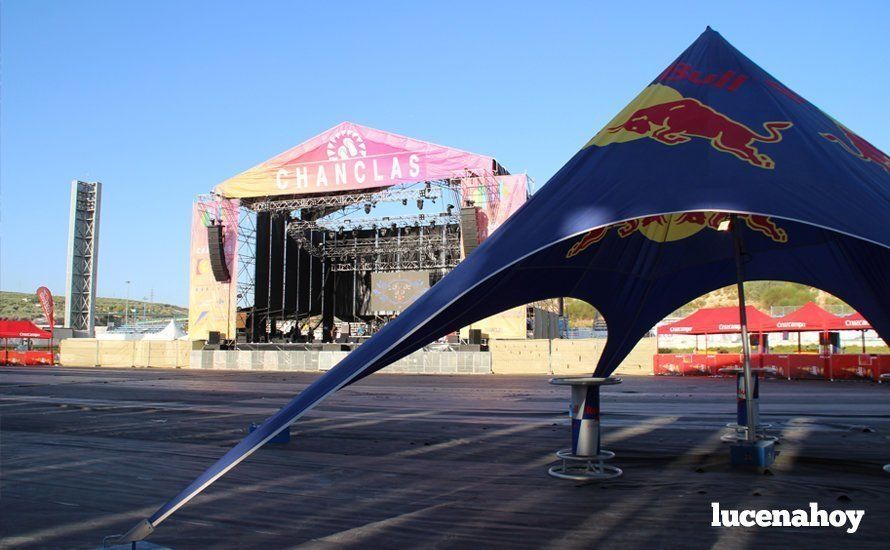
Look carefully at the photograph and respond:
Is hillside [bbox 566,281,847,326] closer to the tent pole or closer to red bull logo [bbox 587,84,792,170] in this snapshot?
the tent pole

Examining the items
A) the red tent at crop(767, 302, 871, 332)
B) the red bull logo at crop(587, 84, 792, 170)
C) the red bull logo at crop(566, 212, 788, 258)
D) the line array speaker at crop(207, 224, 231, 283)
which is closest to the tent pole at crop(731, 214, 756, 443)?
the red bull logo at crop(566, 212, 788, 258)

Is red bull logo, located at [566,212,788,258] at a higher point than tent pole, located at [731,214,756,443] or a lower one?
higher

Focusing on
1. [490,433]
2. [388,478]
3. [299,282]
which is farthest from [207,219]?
[388,478]

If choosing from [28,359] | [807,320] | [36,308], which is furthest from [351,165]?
[36,308]

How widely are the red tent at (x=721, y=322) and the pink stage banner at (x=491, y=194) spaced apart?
30.8 ft

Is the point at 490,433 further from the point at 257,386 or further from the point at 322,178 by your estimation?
the point at 322,178

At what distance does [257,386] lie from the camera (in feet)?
74.2

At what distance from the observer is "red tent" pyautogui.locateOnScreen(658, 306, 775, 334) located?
26.5 meters

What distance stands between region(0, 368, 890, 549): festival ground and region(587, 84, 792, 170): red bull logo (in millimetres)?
2858

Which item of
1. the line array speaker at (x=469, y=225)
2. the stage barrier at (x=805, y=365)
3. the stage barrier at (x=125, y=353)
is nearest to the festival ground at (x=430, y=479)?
the stage barrier at (x=805, y=365)

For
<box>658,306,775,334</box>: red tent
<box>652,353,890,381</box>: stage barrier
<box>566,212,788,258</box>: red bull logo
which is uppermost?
<box>566,212,788,258</box>: red bull logo

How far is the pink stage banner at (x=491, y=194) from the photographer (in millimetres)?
31719

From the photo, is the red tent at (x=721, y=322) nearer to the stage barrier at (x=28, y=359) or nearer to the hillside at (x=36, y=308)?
the stage barrier at (x=28, y=359)

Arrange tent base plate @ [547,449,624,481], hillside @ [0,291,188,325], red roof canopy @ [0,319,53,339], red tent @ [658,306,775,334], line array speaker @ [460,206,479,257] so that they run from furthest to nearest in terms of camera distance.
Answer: hillside @ [0,291,188,325] → red roof canopy @ [0,319,53,339] → line array speaker @ [460,206,479,257] → red tent @ [658,306,775,334] → tent base plate @ [547,449,624,481]
